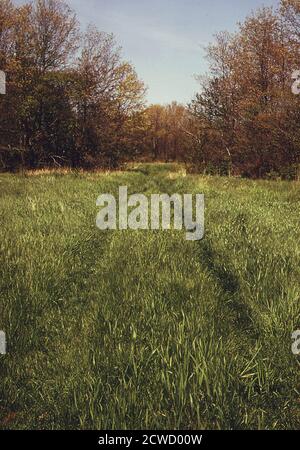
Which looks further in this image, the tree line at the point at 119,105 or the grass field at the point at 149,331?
the tree line at the point at 119,105

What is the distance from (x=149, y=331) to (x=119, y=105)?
28288mm

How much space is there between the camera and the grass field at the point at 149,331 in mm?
2205

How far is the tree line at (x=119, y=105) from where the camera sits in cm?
2119

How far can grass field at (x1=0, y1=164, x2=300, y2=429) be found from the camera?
2.21m

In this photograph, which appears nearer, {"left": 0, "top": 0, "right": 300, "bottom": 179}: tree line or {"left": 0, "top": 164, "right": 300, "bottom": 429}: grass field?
{"left": 0, "top": 164, "right": 300, "bottom": 429}: grass field

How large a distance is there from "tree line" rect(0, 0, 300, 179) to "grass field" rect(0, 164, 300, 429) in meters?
16.3

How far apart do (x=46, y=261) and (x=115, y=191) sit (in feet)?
27.7

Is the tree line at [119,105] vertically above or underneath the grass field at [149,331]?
above

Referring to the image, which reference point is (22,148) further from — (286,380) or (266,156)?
(286,380)

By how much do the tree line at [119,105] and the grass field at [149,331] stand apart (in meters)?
16.3

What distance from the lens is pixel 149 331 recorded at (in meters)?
3.07

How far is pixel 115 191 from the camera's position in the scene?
43.0ft

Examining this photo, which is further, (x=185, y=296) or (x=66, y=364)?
(x=185, y=296)

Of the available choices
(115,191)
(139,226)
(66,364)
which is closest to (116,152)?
(115,191)
